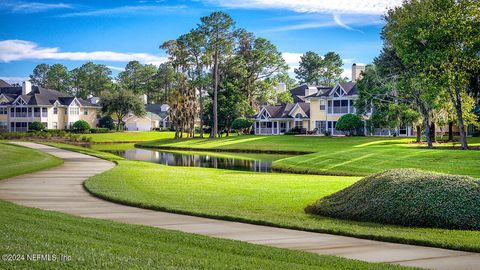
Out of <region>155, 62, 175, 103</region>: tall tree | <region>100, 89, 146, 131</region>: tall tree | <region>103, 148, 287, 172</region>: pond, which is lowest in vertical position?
<region>103, 148, 287, 172</region>: pond

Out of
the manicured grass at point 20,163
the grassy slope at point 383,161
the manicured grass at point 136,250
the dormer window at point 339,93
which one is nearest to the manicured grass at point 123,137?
the dormer window at point 339,93

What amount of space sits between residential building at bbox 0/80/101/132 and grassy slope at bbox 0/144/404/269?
3803 inches

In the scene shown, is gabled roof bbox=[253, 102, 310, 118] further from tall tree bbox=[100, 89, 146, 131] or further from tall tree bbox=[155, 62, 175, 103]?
tall tree bbox=[155, 62, 175, 103]

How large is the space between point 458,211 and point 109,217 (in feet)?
26.9

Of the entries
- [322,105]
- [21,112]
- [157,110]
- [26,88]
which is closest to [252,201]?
[322,105]

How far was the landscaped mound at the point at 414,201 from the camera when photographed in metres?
12.9

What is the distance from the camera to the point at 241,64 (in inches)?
3469

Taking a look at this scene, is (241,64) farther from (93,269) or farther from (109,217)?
(93,269)

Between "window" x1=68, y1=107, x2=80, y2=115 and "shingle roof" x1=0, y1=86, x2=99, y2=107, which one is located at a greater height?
"shingle roof" x1=0, y1=86, x2=99, y2=107

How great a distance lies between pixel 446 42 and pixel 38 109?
8216cm

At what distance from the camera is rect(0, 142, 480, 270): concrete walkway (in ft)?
32.4

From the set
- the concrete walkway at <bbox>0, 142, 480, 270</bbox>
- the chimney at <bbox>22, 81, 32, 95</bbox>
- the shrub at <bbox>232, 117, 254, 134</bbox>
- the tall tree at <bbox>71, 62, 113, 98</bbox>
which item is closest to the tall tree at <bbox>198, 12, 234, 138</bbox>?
the shrub at <bbox>232, 117, 254, 134</bbox>

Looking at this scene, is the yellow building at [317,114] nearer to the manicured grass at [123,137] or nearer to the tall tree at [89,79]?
the manicured grass at [123,137]

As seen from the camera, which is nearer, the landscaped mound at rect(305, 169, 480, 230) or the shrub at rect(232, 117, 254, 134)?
the landscaped mound at rect(305, 169, 480, 230)
